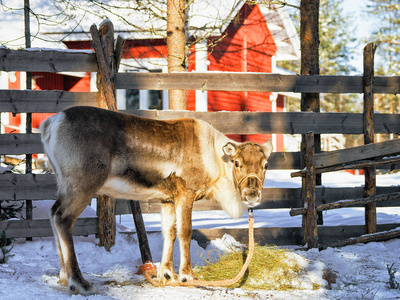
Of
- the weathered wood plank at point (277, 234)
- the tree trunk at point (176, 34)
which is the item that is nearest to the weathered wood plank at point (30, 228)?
the weathered wood plank at point (277, 234)

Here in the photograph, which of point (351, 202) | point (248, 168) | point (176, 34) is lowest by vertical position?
point (351, 202)

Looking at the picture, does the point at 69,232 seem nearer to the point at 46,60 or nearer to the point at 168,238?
the point at 168,238

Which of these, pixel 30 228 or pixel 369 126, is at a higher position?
pixel 369 126

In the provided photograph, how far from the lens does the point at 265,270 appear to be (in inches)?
201

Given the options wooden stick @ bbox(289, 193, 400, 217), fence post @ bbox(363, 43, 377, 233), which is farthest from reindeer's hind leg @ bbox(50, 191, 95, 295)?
fence post @ bbox(363, 43, 377, 233)

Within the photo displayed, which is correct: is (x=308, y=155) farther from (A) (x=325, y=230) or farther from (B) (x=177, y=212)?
(B) (x=177, y=212)

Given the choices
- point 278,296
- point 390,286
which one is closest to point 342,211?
point 390,286

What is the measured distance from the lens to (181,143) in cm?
498

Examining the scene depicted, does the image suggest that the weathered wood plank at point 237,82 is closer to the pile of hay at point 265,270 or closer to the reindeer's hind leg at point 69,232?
the pile of hay at point 265,270

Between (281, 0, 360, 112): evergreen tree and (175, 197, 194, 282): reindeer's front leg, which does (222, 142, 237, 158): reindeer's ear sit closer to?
(175, 197, 194, 282): reindeer's front leg

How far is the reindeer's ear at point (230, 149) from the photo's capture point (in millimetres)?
4840

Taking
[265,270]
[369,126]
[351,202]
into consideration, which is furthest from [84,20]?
[265,270]

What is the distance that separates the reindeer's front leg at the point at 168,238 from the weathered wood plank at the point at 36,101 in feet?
6.80

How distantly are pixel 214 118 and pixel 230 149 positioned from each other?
5.83ft
